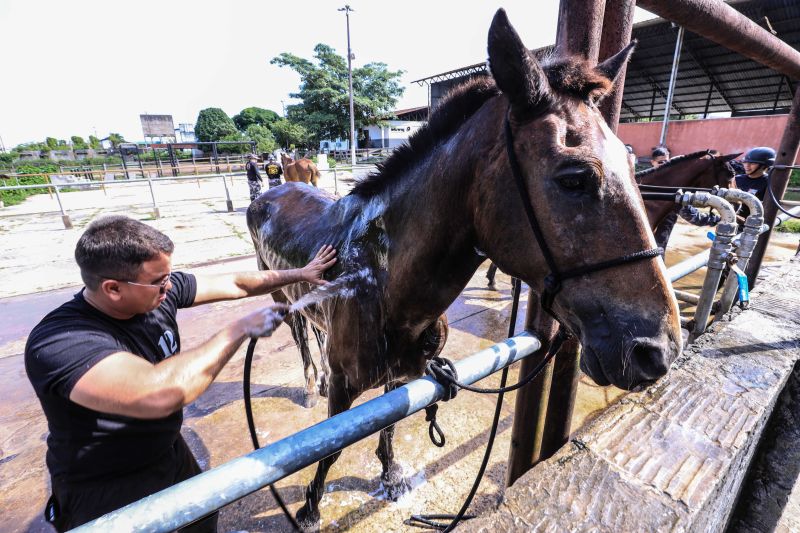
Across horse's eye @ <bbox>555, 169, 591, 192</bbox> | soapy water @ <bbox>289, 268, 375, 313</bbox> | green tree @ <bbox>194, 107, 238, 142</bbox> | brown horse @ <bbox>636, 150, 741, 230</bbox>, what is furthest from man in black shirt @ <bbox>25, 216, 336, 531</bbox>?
green tree @ <bbox>194, 107, 238, 142</bbox>

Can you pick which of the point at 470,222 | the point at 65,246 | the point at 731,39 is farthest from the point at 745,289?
the point at 65,246

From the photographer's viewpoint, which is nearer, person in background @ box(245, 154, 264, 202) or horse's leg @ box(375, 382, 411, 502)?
horse's leg @ box(375, 382, 411, 502)

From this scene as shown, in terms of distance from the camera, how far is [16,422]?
290 cm

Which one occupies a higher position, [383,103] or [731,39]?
[383,103]

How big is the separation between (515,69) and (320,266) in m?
1.34

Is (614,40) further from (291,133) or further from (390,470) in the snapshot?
(291,133)

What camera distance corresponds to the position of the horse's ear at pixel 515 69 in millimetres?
1072

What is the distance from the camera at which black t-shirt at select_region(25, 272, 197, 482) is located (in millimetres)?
1203

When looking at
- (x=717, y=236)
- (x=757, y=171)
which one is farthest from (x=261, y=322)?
(x=757, y=171)

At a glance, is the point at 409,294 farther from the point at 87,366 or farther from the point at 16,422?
the point at 16,422

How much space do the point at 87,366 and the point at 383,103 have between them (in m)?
38.5

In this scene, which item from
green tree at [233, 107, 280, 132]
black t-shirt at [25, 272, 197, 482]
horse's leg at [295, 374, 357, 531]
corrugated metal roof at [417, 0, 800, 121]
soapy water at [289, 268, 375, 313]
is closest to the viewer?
black t-shirt at [25, 272, 197, 482]

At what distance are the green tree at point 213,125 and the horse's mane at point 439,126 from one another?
67319mm

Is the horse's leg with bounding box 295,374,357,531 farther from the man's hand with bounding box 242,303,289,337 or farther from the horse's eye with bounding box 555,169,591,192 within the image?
the horse's eye with bounding box 555,169,591,192
